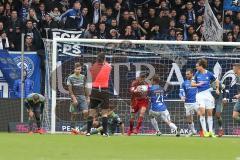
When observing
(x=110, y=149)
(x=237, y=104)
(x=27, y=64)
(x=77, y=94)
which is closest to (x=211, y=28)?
(x=237, y=104)

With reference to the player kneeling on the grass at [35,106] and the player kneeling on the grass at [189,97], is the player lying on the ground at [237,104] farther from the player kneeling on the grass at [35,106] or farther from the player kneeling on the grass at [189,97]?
the player kneeling on the grass at [35,106]

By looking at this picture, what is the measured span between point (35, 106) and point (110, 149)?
6.93m

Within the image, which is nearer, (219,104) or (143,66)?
(219,104)

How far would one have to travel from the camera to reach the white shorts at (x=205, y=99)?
65.4ft

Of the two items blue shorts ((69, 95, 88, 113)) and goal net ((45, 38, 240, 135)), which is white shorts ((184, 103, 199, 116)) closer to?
goal net ((45, 38, 240, 135))

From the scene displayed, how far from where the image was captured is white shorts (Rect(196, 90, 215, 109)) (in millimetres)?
19922

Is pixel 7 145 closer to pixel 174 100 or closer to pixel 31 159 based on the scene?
pixel 31 159

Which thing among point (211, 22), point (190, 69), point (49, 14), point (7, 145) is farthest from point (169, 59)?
point (7, 145)

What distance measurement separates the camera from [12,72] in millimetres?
21625

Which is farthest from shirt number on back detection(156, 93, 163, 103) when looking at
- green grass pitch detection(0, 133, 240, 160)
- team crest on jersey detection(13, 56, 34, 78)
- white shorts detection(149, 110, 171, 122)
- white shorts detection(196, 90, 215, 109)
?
green grass pitch detection(0, 133, 240, 160)

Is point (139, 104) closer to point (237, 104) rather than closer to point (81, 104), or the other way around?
point (81, 104)

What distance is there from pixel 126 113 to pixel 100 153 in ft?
27.7

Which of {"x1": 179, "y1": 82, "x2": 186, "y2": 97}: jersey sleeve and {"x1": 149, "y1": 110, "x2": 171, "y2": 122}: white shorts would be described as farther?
{"x1": 179, "y1": 82, "x2": 186, "y2": 97}: jersey sleeve

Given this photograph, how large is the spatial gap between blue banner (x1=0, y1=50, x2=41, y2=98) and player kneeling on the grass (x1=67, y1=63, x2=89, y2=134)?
1.29 metres
